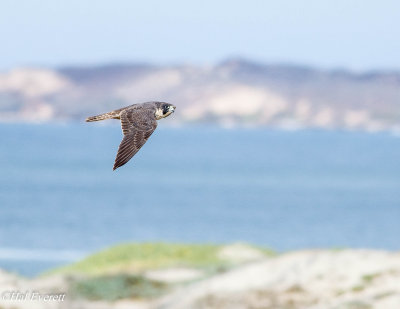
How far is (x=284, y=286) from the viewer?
848 inches

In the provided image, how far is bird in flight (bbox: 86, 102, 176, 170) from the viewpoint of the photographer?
38.5 feet

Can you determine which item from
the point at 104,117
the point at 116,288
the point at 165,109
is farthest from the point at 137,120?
the point at 116,288

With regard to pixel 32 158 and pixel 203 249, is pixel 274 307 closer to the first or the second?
pixel 203 249

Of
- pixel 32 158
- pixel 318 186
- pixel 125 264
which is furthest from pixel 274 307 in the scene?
pixel 32 158

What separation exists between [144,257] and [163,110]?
70.2 feet

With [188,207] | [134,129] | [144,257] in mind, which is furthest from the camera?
[188,207]

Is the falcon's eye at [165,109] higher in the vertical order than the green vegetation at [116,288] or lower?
lower

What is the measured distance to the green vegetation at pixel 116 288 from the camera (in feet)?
74.5

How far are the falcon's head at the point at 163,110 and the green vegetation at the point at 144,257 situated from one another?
18333 mm

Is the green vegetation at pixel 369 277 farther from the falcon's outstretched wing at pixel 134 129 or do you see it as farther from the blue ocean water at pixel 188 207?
the blue ocean water at pixel 188 207

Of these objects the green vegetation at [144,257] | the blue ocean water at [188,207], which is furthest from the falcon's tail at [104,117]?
the blue ocean water at [188,207]

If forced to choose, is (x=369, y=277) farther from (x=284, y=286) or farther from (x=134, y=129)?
(x=134, y=129)

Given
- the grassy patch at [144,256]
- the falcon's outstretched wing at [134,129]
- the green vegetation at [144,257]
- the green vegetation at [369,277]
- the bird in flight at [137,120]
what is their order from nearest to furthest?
the falcon's outstretched wing at [134,129] < the bird in flight at [137,120] < the green vegetation at [369,277] < the green vegetation at [144,257] < the grassy patch at [144,256]

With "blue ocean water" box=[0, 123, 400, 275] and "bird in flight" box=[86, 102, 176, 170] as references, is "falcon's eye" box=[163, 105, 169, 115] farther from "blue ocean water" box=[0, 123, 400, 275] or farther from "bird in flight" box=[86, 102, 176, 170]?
"blue ocean water" box=[0, 123, 400, 275]
